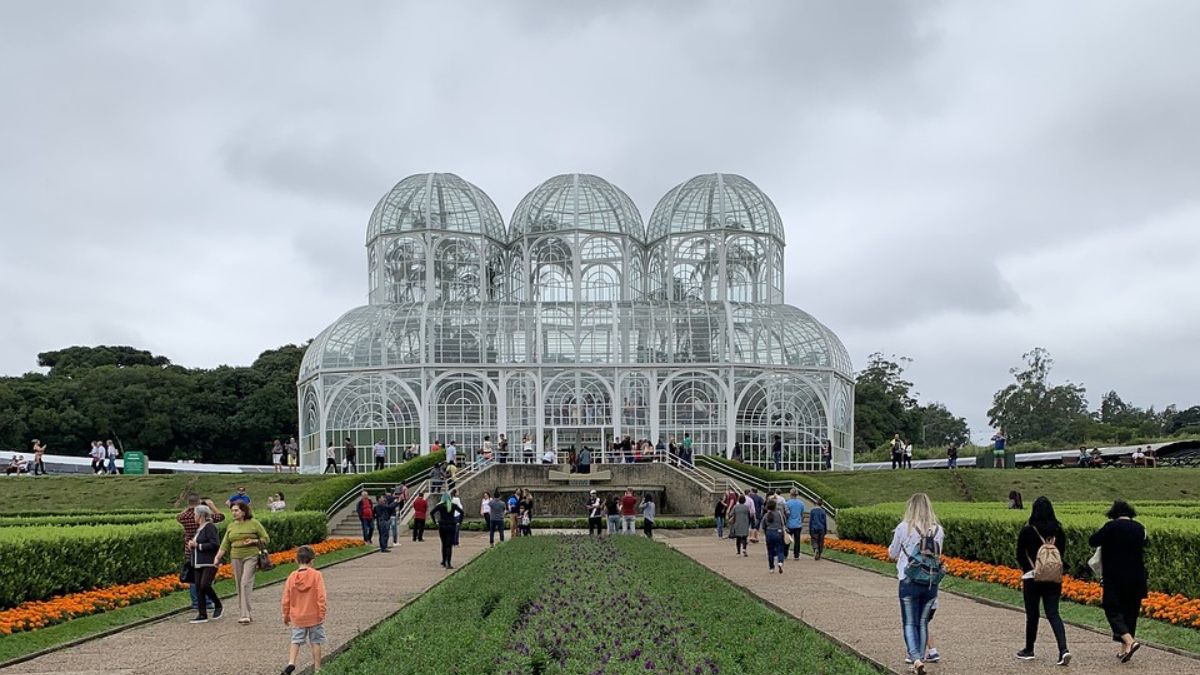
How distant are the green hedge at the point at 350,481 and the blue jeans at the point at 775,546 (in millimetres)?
15052

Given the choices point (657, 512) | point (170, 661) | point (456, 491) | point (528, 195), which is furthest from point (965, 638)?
point (528, 195)

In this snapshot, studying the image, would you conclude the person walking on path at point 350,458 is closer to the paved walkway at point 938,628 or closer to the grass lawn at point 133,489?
the grass lawn at point 133,489

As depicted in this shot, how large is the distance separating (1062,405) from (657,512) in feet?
193

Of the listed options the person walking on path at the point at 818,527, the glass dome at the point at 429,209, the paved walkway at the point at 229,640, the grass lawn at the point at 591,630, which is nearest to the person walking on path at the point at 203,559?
the paved walkway at the point at 229,640

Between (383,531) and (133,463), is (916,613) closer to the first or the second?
(383,531)

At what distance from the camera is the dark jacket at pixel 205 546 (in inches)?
579

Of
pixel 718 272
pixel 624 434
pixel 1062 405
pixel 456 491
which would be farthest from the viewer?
pixel 1062 405

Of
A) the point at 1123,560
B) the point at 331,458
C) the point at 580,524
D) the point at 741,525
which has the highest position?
the point at 331,458

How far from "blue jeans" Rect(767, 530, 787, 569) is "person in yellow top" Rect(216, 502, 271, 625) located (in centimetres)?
A: 977

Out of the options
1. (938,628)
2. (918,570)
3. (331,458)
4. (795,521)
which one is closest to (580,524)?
(795,521)

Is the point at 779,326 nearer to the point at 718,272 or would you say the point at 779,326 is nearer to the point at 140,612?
the point at 718,272

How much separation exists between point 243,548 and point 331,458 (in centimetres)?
3151

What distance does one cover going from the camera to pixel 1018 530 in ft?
61.1

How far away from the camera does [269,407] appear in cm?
7200
